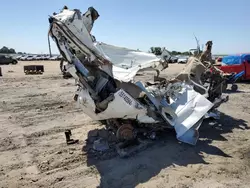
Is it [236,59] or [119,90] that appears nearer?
[119,90]

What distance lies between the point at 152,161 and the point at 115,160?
2.24ft

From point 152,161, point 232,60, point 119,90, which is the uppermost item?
point 232,60

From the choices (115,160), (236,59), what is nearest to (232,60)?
(236,59)

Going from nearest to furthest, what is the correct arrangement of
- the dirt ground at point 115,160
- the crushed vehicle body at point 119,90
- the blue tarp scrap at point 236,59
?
1. the dirt ground at point 115,160
2. the crushed vehicle body at point 119,90
3. the blue tarp scrap at point 236,59

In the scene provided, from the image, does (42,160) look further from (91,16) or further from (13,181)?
(91,16)

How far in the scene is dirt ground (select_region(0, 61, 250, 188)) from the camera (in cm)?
395

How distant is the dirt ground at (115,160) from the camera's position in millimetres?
3945

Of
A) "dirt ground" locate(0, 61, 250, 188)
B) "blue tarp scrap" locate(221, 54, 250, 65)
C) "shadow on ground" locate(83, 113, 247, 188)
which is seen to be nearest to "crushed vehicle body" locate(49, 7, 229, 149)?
"shadow on ground" locate(83, 113, 247, 188)

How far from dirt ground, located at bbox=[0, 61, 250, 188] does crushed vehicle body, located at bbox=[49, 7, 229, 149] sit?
1.64 feet

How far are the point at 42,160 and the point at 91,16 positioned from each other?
2878 mm

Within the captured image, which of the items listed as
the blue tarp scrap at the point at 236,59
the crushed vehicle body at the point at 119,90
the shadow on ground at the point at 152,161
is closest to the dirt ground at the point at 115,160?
the shadow on ground at the point at 152,161

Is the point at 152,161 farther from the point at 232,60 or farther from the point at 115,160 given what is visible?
the point at 232,60

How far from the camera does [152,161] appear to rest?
14.9ft

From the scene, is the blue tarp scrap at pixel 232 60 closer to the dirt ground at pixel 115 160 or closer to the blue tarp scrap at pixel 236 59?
the blue tarp scrap at pixel 236 59
